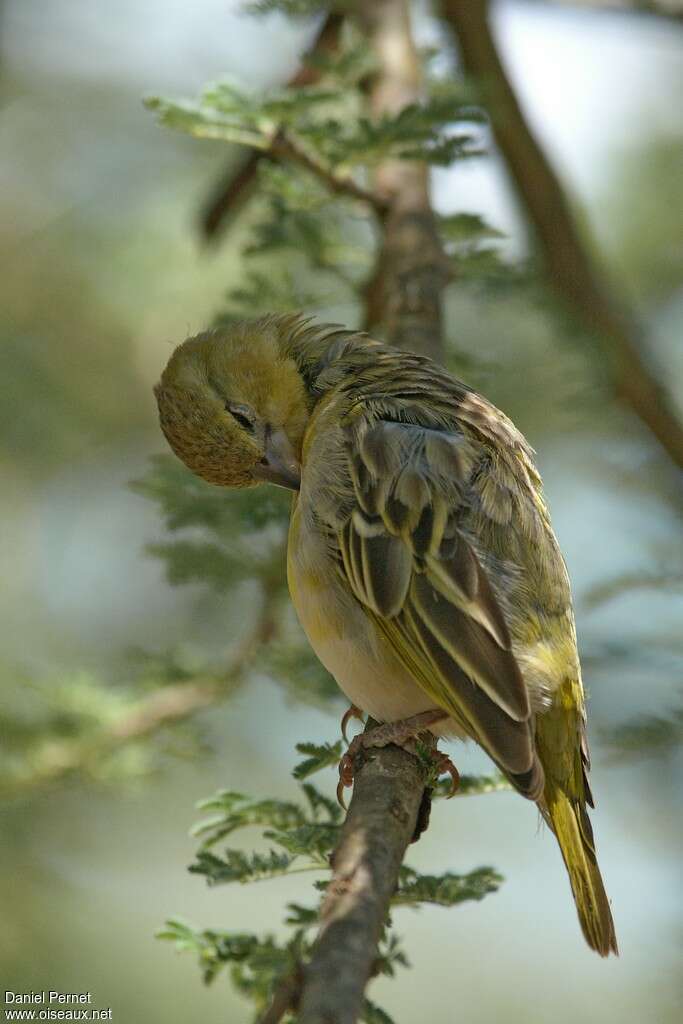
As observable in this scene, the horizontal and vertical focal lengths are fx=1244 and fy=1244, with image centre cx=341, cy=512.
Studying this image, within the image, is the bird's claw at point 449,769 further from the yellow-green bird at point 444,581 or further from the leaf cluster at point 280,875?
the leaf cluster at point 280,875

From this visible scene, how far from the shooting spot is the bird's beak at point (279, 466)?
12.6 feet

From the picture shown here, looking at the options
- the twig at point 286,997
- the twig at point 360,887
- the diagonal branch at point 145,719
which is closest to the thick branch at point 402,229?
the diagonal branch at point 145,719

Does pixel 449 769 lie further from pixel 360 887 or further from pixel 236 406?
pixel 236 406

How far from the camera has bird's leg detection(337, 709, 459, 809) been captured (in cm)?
305

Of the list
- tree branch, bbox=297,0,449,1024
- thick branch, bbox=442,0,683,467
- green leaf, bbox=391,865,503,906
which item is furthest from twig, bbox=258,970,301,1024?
thick branch, bbox=442,0,683,467

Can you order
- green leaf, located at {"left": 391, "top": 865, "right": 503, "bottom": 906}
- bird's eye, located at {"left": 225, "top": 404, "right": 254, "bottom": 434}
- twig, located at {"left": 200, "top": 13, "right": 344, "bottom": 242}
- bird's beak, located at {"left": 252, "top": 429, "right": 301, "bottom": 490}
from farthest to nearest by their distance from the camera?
1. twig, located at {"left": 200, "top": 13, "right": 344, "bottom": 242}
2. bird's eye, located at {"left": 225, "top": 404, "right": 254, "bottom": 434}
3. bird's beak, located at {"left": 252, "top": 429, "right": 301, "bottom": 490}
4. green leaf, located at {"left": 391, "top": 865, "right": 503, "bottom": 906}

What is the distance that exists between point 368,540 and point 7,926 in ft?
8.84

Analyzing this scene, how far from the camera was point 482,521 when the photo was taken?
325 centimetres

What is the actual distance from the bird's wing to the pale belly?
0.24ft

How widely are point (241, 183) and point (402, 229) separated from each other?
1.21 metres

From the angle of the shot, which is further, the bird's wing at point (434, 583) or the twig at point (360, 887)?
the bird's wing at point (434, 583)

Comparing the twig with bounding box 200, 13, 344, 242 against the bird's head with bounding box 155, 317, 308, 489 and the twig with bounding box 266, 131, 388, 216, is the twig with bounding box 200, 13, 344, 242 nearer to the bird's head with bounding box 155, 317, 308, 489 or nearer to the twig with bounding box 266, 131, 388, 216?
the twig with bounding box 266, 131, 388, 216

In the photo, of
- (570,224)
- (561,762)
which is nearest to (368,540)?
(561,762)

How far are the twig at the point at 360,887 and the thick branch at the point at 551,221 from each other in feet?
8.33
